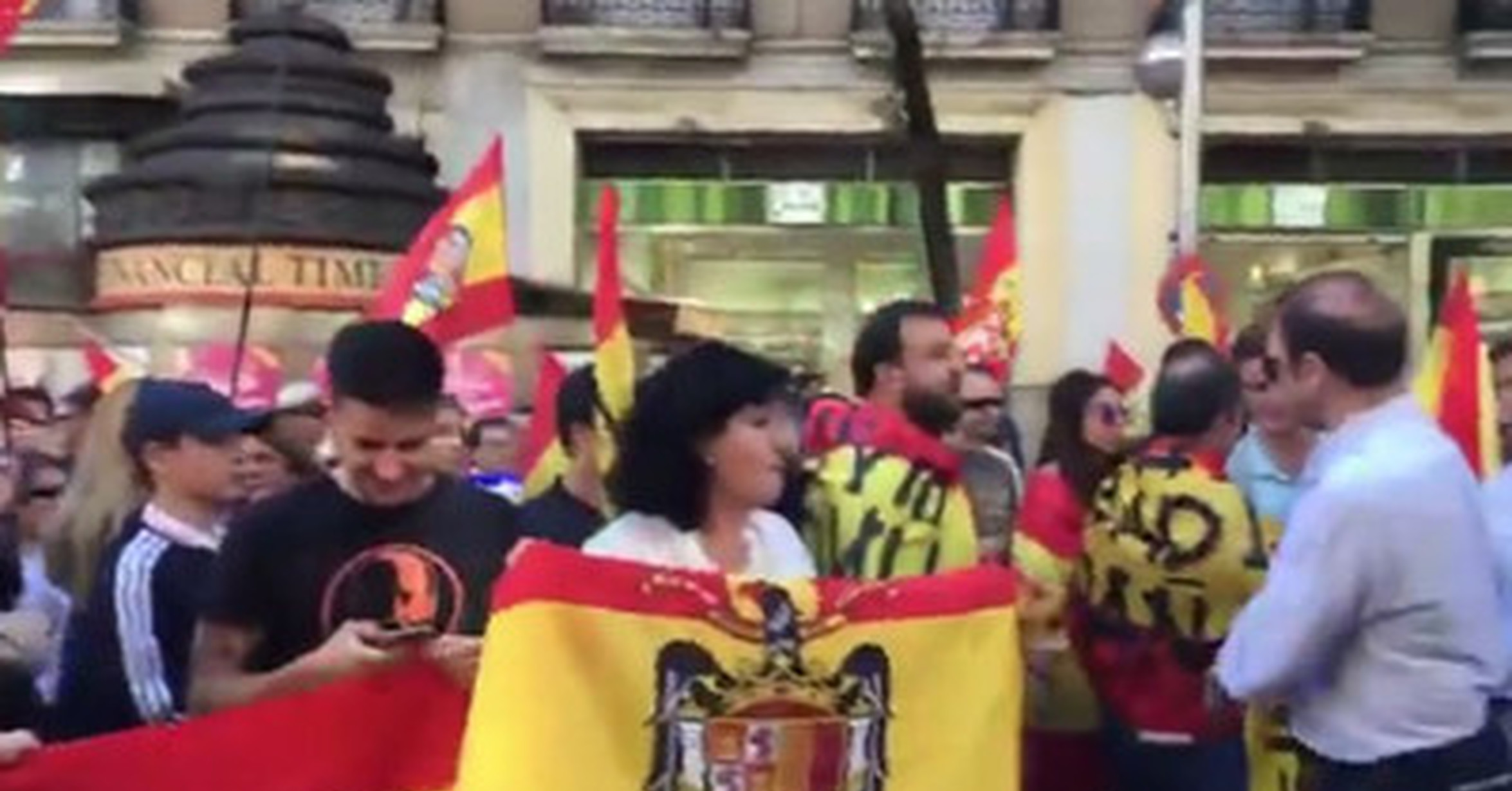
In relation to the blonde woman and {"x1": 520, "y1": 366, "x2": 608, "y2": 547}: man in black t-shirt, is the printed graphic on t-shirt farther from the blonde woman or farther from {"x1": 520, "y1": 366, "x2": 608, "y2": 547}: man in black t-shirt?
{"x1": 520, "y1": 366, "x2": 608, "y2": 547}: man in black t-shirt

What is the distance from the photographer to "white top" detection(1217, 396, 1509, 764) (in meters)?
5.83

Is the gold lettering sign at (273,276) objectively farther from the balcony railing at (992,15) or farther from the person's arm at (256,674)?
the balcony railing at (992,15)

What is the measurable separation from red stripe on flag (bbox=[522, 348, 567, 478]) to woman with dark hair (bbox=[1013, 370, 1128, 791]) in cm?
137

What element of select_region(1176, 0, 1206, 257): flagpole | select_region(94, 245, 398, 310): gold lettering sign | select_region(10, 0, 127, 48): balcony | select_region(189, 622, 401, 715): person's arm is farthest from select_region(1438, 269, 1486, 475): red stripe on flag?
select_region(10, 0, 127, 48): balcony

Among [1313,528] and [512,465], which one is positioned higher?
[1313,528]

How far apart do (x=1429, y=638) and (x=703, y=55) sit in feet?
64.7

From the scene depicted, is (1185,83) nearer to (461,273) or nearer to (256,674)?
(461,273)

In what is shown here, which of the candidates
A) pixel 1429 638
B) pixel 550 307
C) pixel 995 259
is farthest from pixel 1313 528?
pixel 550 307

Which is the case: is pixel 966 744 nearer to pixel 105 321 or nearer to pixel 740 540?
pixel 740 540

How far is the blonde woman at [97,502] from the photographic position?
6.90 meters

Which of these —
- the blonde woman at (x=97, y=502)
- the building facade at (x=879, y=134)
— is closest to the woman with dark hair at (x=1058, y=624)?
the blonde woman at (x=97, y=502)

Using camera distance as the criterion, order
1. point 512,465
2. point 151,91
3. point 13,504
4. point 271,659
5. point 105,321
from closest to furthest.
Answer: point 271,659 < point 13,504 < point 512,465 < point 105,321 < point 151,91

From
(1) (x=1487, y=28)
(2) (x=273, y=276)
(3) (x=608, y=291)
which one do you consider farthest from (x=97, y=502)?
(1) (x=1487, y=28)

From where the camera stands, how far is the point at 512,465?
34.6 ft
